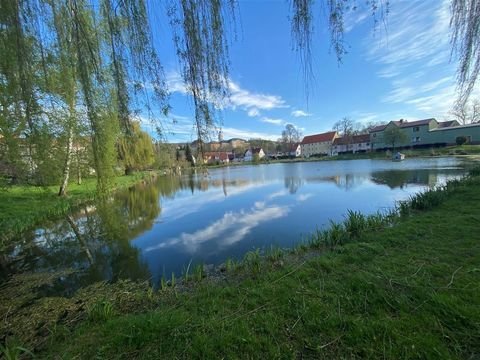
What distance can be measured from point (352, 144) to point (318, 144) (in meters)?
14.6

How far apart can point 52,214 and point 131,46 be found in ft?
47.9

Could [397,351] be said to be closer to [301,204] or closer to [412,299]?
[412,299]

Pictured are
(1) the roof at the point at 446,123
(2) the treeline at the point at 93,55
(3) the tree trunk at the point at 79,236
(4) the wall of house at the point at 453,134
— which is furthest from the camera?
(1) the roof at the point at 446,123

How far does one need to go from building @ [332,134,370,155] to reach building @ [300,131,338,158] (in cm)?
214

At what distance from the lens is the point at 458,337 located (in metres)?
2.10

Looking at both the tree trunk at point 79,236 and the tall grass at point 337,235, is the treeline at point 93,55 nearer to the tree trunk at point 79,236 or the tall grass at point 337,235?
the tall grass at point 337,235

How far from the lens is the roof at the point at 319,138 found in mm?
79438

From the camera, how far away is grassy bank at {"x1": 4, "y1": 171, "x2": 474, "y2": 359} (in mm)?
2201

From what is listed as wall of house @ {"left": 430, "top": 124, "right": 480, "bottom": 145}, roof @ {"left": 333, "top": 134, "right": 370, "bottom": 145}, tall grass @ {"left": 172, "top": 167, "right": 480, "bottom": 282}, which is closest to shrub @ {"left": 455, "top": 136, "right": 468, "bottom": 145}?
wall of house @ {"left": 430, "top": 124, "right": 480, "bottom": 145}

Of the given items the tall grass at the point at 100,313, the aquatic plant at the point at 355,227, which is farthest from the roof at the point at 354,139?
the tall grass at the point at 100,313

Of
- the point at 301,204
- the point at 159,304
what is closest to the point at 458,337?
the point at 159,304

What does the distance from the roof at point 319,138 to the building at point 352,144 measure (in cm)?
294

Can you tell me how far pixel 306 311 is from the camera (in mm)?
2711

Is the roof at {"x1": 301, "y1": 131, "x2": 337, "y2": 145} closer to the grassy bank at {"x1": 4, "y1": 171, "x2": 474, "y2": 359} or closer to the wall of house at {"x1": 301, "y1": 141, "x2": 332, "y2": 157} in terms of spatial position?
the wall of house at {"x1": 301, "y1": 141, "x2": 332, "y2": 157}
